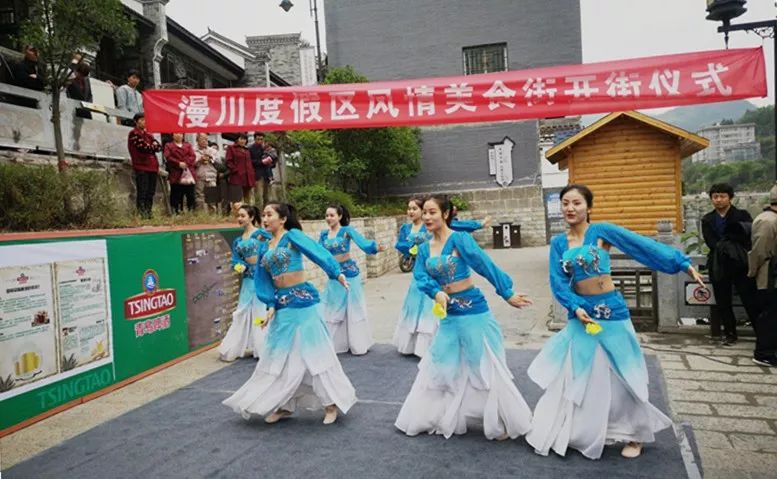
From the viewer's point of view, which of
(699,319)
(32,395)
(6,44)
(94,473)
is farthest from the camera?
(6,44)

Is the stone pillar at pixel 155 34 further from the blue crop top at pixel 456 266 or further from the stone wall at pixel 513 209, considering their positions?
the stone wall at pixel 513 209

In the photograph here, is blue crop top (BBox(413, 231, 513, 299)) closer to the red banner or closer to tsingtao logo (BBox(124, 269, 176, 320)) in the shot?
the red banner

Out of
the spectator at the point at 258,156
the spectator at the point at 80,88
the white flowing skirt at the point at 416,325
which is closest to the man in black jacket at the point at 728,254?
the white flowing skirt at the point at 416,325

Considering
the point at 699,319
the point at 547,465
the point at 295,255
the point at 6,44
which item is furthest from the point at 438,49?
the point at 547,465

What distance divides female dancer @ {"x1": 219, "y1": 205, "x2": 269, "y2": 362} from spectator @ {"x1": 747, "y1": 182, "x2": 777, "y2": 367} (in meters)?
5.65

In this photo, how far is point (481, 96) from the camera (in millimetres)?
5617

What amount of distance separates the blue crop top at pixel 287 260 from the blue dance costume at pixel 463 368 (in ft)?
2.86

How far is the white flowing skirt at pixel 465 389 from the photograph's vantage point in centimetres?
395

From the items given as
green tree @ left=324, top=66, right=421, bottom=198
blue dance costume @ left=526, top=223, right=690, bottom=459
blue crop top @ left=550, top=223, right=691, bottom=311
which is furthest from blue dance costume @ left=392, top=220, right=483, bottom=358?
green tree @ left=324, top=66, right=421, bottom=198

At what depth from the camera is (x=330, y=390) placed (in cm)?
447

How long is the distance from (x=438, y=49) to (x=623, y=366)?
21.5m

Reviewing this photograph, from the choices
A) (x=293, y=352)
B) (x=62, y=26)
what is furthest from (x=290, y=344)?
(x=62, y=26)

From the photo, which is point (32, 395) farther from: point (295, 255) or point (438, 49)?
point (438, 49)

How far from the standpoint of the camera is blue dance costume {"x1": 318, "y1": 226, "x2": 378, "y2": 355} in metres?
7.02
